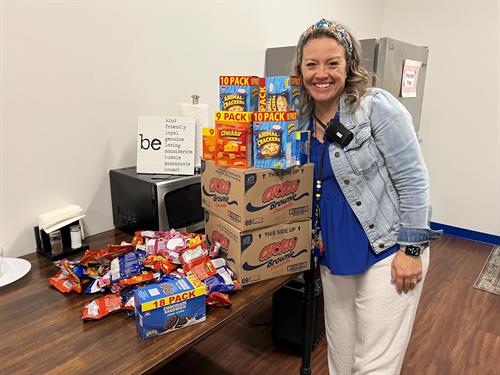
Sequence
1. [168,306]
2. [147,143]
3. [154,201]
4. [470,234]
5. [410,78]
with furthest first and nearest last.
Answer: [470,234] → [410,78] → [147,143] → [154,201] → [168,306]

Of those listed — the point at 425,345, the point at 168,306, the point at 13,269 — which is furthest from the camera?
the point at 425,345

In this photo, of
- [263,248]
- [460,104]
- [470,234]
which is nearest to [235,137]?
[263,248]

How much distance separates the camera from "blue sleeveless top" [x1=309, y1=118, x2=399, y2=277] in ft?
4.14

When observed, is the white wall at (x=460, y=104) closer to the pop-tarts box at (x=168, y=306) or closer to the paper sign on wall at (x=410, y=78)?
the paper sign on wall at (x=410, y=78)

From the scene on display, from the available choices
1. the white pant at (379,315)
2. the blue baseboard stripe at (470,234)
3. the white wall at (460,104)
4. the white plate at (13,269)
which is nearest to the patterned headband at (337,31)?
the white pant at (379,315)

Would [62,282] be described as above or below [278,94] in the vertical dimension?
below

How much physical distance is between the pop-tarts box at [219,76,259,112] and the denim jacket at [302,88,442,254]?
302 mm

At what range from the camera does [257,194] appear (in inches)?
47.1

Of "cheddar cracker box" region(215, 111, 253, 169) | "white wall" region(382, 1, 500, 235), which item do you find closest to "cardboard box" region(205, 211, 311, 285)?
"cheddar cracker box" region(215, 111, 253, 169)

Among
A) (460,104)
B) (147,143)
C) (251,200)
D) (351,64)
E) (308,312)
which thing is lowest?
(308,312)

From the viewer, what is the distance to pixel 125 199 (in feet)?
5.63

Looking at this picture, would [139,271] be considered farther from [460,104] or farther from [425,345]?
[460,104]

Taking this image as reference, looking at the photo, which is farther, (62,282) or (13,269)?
(13,269)

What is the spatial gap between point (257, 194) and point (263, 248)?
19 cm
